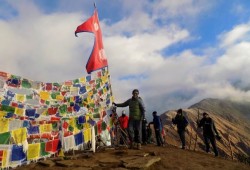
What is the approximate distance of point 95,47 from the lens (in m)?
16.2

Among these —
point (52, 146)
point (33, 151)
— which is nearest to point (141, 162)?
point (52, 146)

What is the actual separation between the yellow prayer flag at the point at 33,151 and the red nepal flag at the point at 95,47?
503 centimetres

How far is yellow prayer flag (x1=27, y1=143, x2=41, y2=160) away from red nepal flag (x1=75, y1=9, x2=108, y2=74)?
16.5 feet

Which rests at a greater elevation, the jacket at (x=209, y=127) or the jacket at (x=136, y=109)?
the jacket at (x=136, y=109)

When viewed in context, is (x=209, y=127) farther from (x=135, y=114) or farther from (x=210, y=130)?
(x=135, y=114)

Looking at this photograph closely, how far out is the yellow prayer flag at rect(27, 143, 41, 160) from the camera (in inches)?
456

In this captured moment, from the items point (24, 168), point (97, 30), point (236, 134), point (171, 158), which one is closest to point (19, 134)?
point (24, 168)

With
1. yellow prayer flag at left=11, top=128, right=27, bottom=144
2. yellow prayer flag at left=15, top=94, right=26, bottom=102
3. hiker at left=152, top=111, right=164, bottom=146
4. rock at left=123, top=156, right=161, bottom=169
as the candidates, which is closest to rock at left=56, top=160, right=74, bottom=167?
yellow prayer flag at left=11, top=128, right=27, bottom=144

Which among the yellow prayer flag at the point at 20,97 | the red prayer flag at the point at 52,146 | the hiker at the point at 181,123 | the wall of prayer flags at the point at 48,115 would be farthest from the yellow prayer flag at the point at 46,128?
the hiker at the point at 181,123

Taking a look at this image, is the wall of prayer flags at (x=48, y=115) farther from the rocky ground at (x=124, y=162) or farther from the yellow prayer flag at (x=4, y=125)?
the rocky ground at (x=124, y=162)

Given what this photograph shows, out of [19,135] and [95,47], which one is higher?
[95,47]

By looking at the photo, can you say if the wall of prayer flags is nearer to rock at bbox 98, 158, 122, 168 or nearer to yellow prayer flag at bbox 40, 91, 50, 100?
yellow prayer flag at bbox 40, 91, 50, 100

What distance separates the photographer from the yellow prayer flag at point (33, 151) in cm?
1158

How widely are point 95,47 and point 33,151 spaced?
6.33 m
